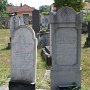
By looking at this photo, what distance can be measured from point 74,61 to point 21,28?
1.56m

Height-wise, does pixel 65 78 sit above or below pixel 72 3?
below

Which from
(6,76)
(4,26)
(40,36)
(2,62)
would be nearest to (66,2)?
(4,26)

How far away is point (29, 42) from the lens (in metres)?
6.67

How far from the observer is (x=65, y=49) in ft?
23.1

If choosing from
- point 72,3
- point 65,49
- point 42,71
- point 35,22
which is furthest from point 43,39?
point 72,3

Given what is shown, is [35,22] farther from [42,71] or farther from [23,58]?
[23,58]

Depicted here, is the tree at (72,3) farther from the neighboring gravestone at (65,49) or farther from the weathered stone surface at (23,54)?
the weathered stone surface at (23,54)

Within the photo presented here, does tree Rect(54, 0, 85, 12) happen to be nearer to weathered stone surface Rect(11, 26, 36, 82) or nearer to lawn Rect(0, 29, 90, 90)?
lawn Rect(0, 29, 90, 90)

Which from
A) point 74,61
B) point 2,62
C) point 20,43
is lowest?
point 2,62

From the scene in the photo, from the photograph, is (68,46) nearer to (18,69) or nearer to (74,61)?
(74,61)

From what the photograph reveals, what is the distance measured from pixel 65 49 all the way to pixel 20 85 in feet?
4.60

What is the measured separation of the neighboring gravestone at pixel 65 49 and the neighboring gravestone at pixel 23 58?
0.59 m

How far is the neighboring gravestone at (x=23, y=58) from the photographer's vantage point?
6.68m

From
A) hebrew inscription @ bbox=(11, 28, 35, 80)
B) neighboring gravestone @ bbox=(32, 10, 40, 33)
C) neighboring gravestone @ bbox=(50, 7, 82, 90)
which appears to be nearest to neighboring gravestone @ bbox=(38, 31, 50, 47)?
neighboring gravestone @ bbox=(32, 10, 40, 33)
